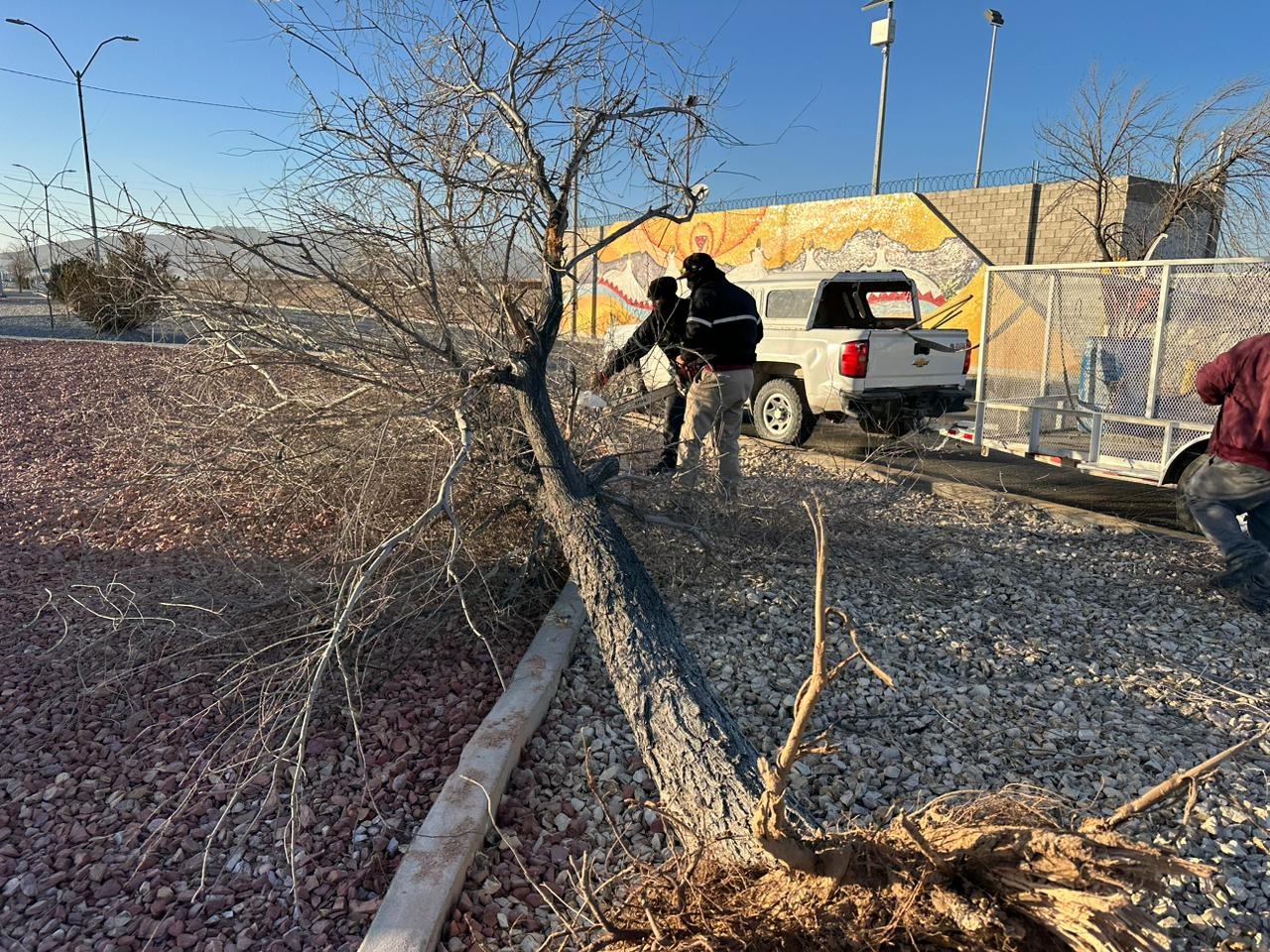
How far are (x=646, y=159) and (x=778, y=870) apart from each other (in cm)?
384

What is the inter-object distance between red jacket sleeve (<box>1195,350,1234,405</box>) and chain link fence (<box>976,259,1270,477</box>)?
3.57 ft

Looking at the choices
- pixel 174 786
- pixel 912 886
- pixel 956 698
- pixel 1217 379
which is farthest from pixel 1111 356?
pixel 174 786

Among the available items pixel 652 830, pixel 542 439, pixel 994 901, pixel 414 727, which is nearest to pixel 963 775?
pixel 652 830

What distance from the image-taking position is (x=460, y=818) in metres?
2.53

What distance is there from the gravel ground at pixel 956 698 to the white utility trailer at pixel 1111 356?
105 centimetres

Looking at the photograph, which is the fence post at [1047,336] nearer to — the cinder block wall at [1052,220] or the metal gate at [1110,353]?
the metal gate at [1110,353]

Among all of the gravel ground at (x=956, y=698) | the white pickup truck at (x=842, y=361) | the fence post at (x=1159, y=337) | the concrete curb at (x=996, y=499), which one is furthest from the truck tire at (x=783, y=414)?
the gravel ground at (x=956, y=698)

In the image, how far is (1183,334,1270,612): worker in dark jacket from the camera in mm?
4543

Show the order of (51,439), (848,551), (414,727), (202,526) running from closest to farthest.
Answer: (414,727)
(848,551)
(202,526)
(51,439)

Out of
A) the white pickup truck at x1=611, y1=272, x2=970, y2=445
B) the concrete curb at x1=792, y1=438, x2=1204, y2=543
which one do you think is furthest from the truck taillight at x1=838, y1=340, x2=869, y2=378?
the concrete curb at x1=792, y1=438, x2=1204, y2=543

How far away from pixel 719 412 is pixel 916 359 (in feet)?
11.5

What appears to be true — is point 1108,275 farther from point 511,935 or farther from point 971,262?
point 971,262

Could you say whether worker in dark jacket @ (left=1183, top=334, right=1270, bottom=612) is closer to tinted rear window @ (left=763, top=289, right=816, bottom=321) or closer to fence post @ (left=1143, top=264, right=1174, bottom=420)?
fence post @ (left=1143, top=264, right=1174, bottom=420)

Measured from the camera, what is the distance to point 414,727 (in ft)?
10.4
